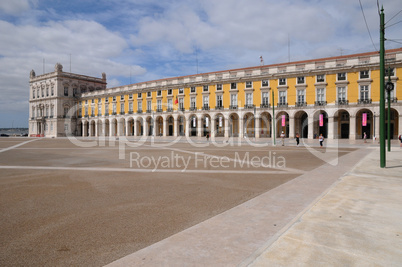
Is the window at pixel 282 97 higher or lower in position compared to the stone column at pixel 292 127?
higher

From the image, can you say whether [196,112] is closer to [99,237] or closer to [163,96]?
[163,96]

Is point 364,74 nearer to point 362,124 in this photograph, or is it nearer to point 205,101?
point 362,124

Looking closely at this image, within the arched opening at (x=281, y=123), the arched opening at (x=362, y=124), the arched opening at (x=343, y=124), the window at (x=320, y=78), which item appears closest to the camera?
the arched opening at (x=362, y=124)

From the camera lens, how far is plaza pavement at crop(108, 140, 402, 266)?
125 inches

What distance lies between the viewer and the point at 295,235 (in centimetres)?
380

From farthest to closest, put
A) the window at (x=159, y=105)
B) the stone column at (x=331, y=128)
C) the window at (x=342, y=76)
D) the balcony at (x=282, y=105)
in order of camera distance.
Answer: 1. the window at (x=159, y=105)
2. the balcony at (x=282, y=105)
3. the stone column at (x=331, y=128)
4. the window at (x=342, y=76)

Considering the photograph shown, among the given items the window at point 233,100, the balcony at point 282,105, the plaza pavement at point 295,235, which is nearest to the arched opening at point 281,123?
the balcony at point 282,105

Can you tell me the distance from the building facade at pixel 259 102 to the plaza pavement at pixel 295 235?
2216 centimetres

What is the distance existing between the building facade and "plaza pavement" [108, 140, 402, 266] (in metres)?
22.2

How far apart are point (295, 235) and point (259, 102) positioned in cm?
4115

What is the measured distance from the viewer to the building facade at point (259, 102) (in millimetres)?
35844

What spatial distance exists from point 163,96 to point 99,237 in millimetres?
50047

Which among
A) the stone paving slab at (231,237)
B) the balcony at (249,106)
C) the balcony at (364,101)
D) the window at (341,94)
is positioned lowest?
the stone paving slab at (231,237)

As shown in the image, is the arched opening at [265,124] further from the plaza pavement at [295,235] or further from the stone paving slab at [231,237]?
the stone paving slab at [231,237]
